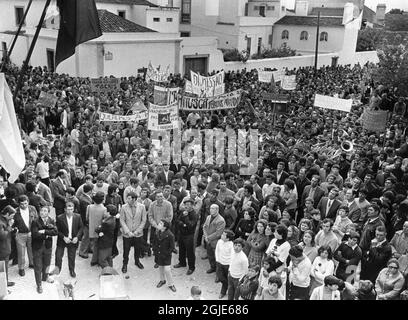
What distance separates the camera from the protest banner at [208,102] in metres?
14.2

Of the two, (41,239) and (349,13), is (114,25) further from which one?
(349,13)

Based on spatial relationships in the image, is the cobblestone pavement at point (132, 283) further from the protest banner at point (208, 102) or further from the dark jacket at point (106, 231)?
the protest banner at point (208, 102)

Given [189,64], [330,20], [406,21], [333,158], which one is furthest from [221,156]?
[330,20]

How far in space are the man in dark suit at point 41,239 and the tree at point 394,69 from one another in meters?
15.9

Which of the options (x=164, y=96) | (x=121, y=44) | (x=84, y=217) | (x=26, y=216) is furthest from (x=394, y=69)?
(x=26, y=216)

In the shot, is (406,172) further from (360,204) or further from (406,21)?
(406,21)

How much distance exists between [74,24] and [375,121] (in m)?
10.9

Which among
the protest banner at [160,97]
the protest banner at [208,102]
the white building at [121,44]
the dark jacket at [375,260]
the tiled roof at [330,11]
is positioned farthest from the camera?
the tiled roof at [330,11]

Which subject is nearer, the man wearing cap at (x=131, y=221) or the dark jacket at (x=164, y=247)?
the dark jacket at (x=164, y=247)

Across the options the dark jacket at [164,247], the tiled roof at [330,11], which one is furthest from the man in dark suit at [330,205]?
the tiled roof at [330,11]

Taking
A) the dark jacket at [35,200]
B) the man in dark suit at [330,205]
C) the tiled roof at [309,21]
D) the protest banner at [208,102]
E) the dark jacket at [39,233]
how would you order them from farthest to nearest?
1. the tiled roof at [309,21]
2. the protest banner at [208,102]
3. the man in dark suit at [330,205]
4. the dark jacket at [35,200]
5. the dark jacket at [39,233]

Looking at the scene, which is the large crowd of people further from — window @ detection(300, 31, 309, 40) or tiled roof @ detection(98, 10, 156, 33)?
window @ detection(300, 31, 309, 40)

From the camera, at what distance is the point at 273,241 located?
22.9 ft

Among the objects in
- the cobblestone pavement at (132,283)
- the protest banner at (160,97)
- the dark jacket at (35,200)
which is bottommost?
the cobblestone pavement at (132,283)
